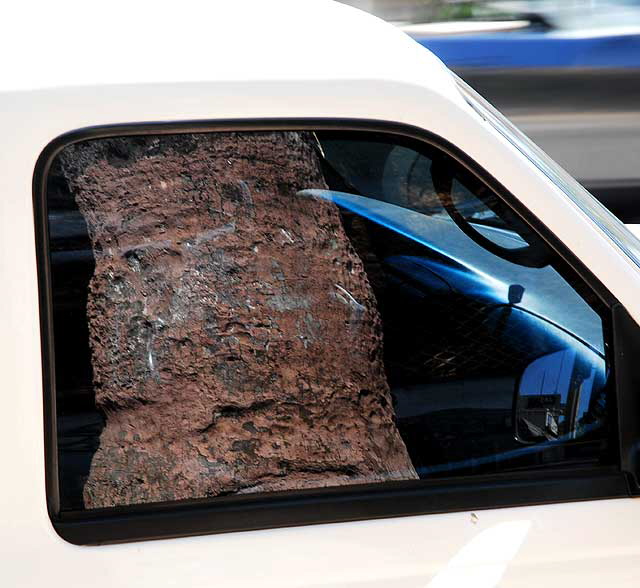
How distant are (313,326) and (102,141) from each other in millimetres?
427

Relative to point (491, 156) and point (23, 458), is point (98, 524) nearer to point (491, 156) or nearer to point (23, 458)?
point (23, 458)

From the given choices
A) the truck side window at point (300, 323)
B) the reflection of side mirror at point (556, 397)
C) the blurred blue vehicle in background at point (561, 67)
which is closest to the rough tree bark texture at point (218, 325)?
the truck side window at point (300, 323)

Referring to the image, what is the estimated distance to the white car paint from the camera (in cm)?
141

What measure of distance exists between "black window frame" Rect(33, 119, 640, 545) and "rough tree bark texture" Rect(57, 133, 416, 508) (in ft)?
0.11

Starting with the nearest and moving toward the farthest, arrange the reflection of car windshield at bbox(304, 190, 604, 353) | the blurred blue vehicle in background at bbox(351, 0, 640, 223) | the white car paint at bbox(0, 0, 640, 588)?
1. the white car paint at bbox(0, 0, 640, 588)
2. the reflection of car windshield at bbox(304, 190, 604, 353)
3. the blurred blue vehicle in background at bbox(351, 0, 640, 223)

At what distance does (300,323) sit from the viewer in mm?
1547

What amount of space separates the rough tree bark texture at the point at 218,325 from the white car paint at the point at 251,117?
8 centimetres

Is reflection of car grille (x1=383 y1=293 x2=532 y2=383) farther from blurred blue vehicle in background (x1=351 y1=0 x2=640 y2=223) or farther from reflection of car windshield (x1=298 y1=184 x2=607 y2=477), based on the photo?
blurred blue vehicle in background (x1=351 y1=0 x2=640 y2=223)

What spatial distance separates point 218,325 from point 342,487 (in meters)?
Answer: 0.32

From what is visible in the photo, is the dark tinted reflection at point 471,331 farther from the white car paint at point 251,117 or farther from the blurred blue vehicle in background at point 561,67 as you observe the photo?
the blurred blue vehicle in background at point 561,67

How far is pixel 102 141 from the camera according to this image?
1.46m

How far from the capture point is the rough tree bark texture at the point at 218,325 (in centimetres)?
150

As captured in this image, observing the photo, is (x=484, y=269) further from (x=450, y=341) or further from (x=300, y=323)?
(x=300, y=323)

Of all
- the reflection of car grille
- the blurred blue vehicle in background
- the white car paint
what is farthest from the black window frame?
the blurred blue vehicle in background
